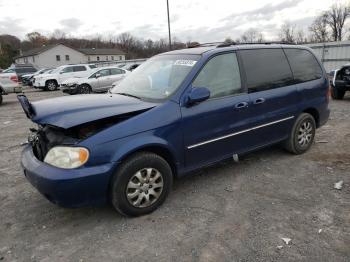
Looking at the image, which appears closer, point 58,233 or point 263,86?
point 58,233

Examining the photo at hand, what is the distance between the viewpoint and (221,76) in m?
4.12

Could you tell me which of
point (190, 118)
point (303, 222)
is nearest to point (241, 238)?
point (303, 222)

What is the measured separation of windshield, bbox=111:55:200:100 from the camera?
3902mm

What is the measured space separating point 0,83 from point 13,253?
12.6m

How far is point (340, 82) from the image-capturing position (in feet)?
34.5

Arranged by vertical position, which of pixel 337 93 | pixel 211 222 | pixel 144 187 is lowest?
pixel 211 222

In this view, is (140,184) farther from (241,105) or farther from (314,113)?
(314,113)

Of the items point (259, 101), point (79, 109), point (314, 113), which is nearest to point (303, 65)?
point (314, 113)

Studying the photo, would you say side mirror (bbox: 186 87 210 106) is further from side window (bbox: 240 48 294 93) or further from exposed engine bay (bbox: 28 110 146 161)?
side window (bbox: 240 48 294 93)

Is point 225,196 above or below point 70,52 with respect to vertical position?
below

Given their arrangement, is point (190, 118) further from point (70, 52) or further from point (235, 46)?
point (70, 52)

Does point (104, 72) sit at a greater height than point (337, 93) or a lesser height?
greater

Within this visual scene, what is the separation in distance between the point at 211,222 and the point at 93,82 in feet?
49.2

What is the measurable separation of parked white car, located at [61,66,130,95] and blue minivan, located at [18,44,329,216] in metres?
13.0
